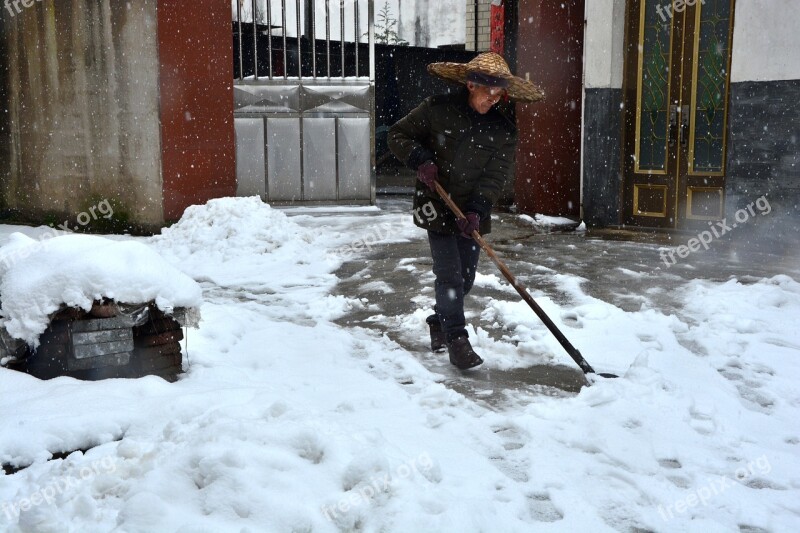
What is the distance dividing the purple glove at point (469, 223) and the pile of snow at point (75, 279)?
5.42 ft

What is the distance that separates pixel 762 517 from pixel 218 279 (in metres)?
5.64

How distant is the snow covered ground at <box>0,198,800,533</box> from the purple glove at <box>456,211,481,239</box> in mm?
851

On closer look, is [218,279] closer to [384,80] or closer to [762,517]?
[762,517]

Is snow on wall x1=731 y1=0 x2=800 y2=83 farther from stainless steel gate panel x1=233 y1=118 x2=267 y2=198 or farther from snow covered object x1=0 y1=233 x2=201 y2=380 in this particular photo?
snow covered object x1=0 y1=233 x2=201 y2=380

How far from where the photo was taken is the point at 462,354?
5258 millimetres

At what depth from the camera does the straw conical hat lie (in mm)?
5164

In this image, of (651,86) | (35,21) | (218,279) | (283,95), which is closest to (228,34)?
(283,95)

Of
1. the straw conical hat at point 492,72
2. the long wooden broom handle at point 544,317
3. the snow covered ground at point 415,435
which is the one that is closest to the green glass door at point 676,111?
the snow covered ground at point 415,435

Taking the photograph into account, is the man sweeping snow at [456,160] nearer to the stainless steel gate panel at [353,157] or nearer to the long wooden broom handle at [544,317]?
the long wooden broom handle at [544,317]

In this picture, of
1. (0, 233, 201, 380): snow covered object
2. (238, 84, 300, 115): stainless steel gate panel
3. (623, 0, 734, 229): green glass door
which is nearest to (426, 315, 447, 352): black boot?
(0, 233, 201, 380): snow covered object

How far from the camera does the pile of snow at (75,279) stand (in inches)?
167

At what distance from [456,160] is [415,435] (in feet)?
6.81

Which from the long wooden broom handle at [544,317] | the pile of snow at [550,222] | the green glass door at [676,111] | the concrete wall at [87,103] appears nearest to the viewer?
the long wooden broom handle at [544,317]

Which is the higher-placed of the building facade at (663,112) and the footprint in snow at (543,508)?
the building facade at (663,112)
